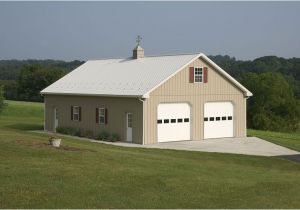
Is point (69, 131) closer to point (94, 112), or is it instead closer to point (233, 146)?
point (94, 112)

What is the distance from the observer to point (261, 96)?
197 ft

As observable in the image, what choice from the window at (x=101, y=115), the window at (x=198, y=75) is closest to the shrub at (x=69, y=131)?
the window at (x=101, y=115)

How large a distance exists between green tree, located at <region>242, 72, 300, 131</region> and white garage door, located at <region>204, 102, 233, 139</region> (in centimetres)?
2660

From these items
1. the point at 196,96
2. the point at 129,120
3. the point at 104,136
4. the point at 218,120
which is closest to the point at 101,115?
the point at 104,136

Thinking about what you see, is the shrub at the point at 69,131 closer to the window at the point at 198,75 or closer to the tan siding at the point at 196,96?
the tan siding at the point at 196,96

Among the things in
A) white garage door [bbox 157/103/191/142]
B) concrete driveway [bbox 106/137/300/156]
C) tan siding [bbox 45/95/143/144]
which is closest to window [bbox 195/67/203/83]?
white garage door [bbox 157/103/191/142]

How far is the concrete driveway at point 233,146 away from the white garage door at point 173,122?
613 mm

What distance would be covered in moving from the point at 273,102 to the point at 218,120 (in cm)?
2887

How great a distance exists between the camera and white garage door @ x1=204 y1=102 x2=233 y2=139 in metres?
31.7

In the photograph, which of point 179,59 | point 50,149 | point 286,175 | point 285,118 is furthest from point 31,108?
point 286,175

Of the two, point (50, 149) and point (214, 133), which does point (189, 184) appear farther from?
point (214, 133)

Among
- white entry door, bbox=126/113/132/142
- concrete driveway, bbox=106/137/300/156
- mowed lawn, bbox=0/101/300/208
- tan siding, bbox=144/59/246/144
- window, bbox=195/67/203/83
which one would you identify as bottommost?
concrete driveway, bbox=106/137/300/156

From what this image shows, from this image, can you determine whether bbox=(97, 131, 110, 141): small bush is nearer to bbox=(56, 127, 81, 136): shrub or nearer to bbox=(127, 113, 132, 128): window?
bbox=(127, 113, 132, 128): window

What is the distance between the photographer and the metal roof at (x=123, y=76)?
29.8 m
